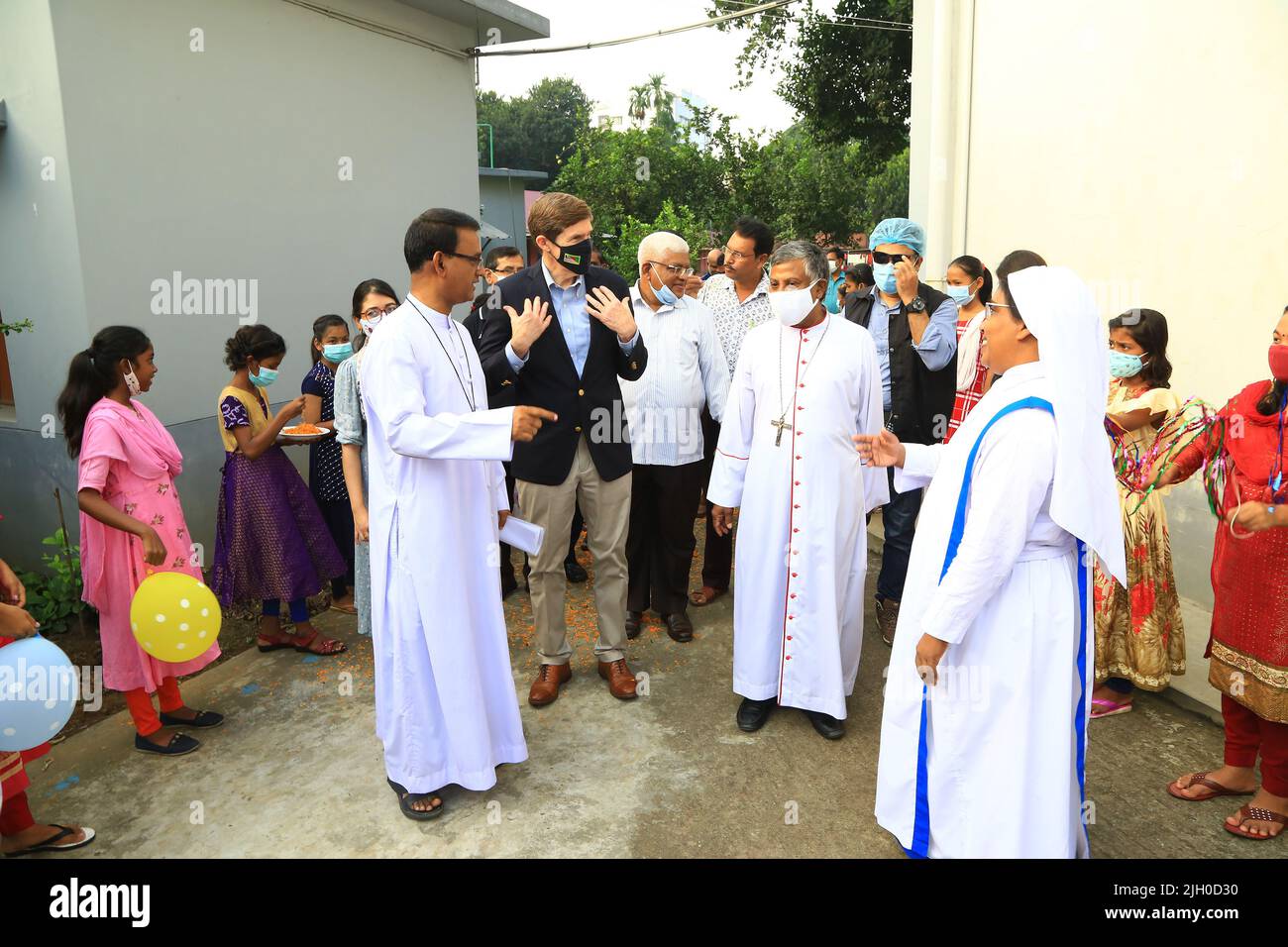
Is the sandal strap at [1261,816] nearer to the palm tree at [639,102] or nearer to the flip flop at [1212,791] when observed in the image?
the flip flop at [1212,791]

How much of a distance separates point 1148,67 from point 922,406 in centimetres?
244

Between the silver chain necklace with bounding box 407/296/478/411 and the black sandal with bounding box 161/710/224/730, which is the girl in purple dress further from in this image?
the silver chain necklace with bounding box 407/296/478/411

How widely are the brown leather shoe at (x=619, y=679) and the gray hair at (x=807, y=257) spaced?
84.8 inches

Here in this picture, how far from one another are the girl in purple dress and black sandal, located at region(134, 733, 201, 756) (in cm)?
104

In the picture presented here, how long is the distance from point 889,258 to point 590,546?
8.10 ft

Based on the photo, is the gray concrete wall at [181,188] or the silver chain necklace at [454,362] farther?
the gray concrete wall at [181,188]

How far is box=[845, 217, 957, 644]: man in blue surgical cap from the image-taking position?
5070mm

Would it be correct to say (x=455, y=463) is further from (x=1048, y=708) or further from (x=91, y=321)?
(x=91, y=321)

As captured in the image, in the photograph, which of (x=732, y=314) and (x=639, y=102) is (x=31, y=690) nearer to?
(x=732, y=314)

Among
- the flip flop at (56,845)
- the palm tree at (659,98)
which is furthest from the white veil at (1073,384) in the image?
the palm tree at (659,98)

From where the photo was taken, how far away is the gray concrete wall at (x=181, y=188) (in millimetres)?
5617

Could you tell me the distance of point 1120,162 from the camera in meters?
5.50

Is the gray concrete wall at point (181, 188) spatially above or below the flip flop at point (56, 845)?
above

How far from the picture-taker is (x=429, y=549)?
11.0ft
